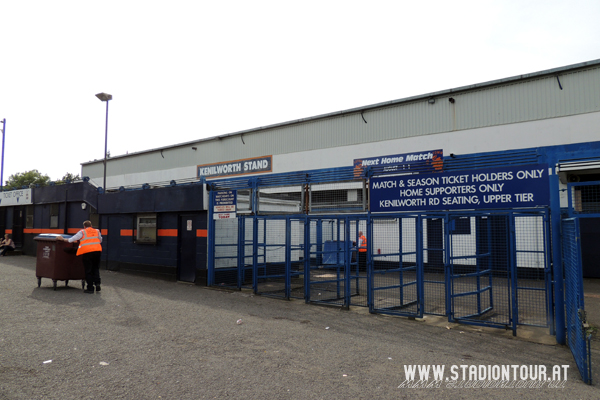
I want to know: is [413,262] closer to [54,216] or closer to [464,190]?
[464,190]

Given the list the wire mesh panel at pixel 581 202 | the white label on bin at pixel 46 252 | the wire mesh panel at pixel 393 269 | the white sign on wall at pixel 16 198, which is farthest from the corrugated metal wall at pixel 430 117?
the white label on bin at pixel 46 252

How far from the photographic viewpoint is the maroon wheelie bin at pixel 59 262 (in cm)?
1063

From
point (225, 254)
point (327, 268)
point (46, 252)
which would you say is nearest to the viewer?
point (327, 268)

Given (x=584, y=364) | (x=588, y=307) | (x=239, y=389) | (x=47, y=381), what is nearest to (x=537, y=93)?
(x=588, y=307)

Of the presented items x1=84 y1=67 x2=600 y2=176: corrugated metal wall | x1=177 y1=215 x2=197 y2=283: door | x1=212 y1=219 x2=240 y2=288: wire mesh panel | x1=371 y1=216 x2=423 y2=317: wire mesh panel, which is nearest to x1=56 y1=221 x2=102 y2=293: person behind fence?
x1=177 y1=215 x2=197 y2=283: door

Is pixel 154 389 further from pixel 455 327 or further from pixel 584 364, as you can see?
pixel 455 327

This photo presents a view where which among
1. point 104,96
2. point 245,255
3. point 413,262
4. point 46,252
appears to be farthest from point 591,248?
point 104,96

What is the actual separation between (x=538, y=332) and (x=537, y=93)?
1144 centimetres

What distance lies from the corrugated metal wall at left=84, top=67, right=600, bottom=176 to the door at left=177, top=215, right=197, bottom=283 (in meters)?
10.1

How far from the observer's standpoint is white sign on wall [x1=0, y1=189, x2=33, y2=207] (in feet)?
68.1

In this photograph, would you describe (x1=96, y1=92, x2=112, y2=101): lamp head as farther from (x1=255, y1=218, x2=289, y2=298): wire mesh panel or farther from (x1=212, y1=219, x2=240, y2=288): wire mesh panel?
(x1=255, y1=218, x2=289, y2=298): wire mesh panel

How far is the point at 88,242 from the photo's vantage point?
10.4 metres

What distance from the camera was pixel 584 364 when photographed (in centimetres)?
486

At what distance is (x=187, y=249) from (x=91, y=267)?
2.97 metres
